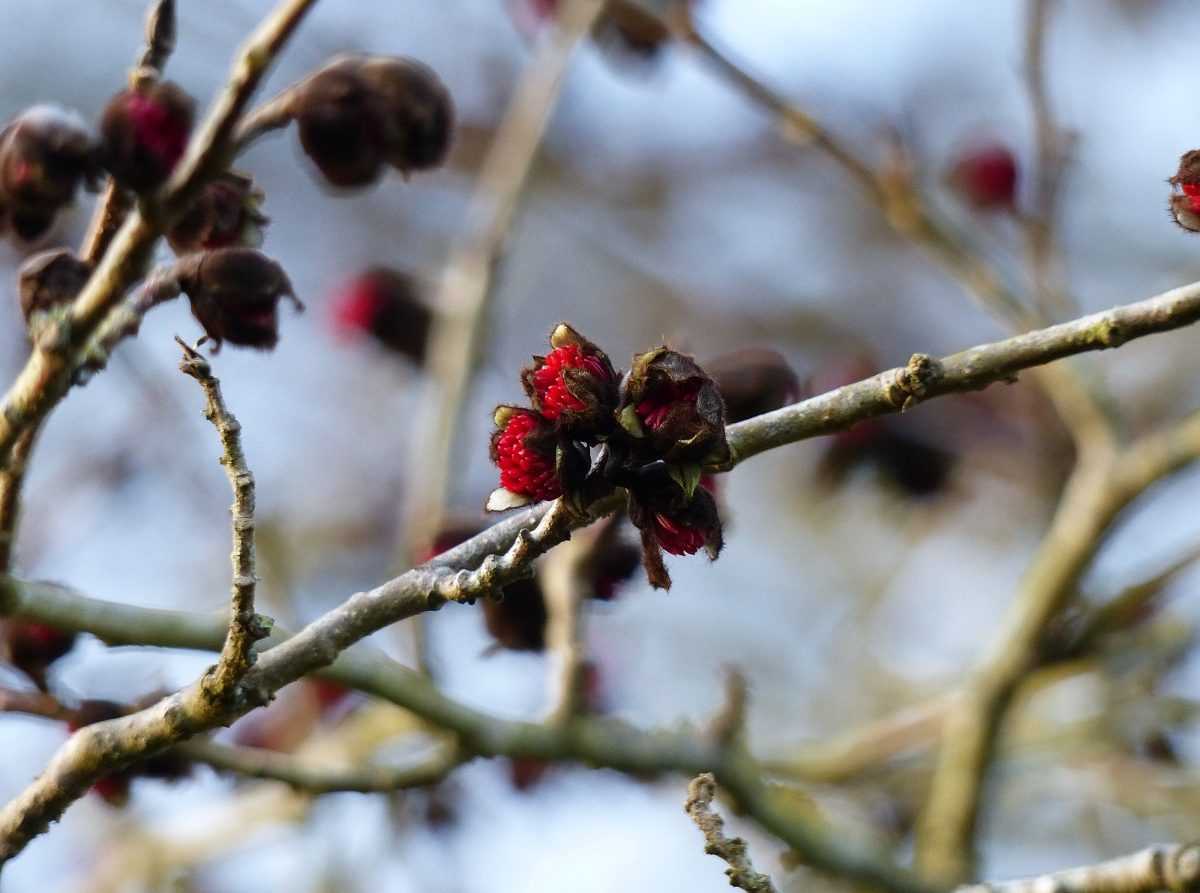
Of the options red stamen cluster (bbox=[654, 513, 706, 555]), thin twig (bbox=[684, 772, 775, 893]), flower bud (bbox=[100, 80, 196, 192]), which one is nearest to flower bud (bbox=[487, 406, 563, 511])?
red stamen cluster (bbox=[654, 513, 706, 555])

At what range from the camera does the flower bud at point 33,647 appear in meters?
2.00

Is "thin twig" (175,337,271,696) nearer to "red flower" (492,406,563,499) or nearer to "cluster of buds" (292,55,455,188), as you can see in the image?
"red flower" (492,406,563,499)

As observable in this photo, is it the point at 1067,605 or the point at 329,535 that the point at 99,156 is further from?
the point at 329,535

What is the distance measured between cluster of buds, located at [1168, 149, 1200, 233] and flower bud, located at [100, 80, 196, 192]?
111 cm

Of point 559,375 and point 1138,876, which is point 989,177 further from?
point 559,375

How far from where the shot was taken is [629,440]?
4.75 feet

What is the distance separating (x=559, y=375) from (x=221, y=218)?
2.23ft

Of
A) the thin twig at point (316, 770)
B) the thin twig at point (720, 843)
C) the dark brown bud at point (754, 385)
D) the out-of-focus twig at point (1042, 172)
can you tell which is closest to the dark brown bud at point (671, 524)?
the thin twig at point (720, 843)

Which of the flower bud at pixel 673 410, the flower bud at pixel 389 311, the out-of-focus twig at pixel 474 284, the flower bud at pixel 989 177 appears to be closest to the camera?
the flower bud at pixel 673 410

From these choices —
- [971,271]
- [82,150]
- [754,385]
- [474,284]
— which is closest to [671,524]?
[754,385]

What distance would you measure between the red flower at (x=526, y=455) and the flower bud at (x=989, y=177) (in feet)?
9.83

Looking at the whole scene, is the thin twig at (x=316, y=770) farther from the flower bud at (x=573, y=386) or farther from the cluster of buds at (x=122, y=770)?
the flower bud at (x=573, y=386)

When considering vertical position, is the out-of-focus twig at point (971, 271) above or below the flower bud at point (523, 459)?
above

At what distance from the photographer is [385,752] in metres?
4.02
